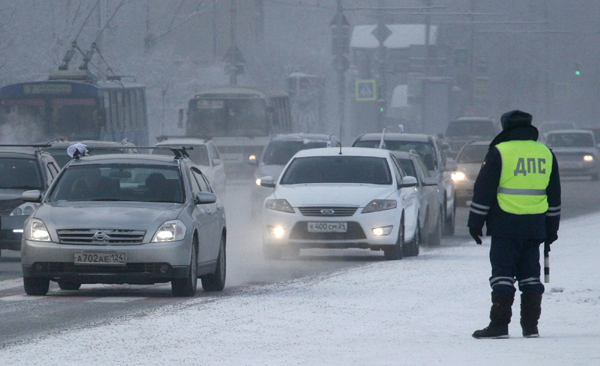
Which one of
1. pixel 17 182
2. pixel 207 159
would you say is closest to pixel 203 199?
pixel 17 182

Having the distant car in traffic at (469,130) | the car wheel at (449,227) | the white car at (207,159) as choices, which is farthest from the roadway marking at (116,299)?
the distant car in traffic at (469,130)

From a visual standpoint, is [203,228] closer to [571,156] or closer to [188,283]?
[188,283]

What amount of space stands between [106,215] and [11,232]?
17.1 feet

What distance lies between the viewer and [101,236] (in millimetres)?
13688

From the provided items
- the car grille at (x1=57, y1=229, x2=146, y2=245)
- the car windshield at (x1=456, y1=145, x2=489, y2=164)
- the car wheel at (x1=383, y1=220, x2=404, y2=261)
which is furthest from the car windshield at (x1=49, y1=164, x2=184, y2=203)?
the car windshield at (x1=456, y1=145, x2=489, y2=164)

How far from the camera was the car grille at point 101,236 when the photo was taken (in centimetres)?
1369

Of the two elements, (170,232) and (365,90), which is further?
(365,90)

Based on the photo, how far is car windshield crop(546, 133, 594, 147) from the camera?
50938 mm

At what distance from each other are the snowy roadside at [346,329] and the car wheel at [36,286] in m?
1.44

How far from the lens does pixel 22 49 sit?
62625mm

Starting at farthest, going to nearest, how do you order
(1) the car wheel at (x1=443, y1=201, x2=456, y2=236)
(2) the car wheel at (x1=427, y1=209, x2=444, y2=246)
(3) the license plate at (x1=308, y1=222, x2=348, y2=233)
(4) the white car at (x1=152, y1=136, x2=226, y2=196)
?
1. (4) the white car at (x1=152, y1=136, x2=226, y2=196)
2. (1) the car wheel at (x1=443, y1=201, x2=456, y2=236)
3. (2) the car wheel at (x1=427, y1=209, x2=444, y2=246)
4. (3) the license plate at (x1=308, y1=222, x2=348, y2=233)

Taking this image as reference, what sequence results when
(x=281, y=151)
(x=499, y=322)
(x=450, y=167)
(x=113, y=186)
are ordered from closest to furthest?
(x=499, y=322), (x=113, y=186), (x=450, y=167), (x=281, y=151)

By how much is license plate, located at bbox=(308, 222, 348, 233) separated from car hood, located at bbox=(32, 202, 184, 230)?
14.9ft

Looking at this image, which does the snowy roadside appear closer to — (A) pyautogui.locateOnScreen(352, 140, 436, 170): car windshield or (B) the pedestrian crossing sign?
(A) pyautogui.locateOnScreen(352, 140, 436, 170): car windshield
